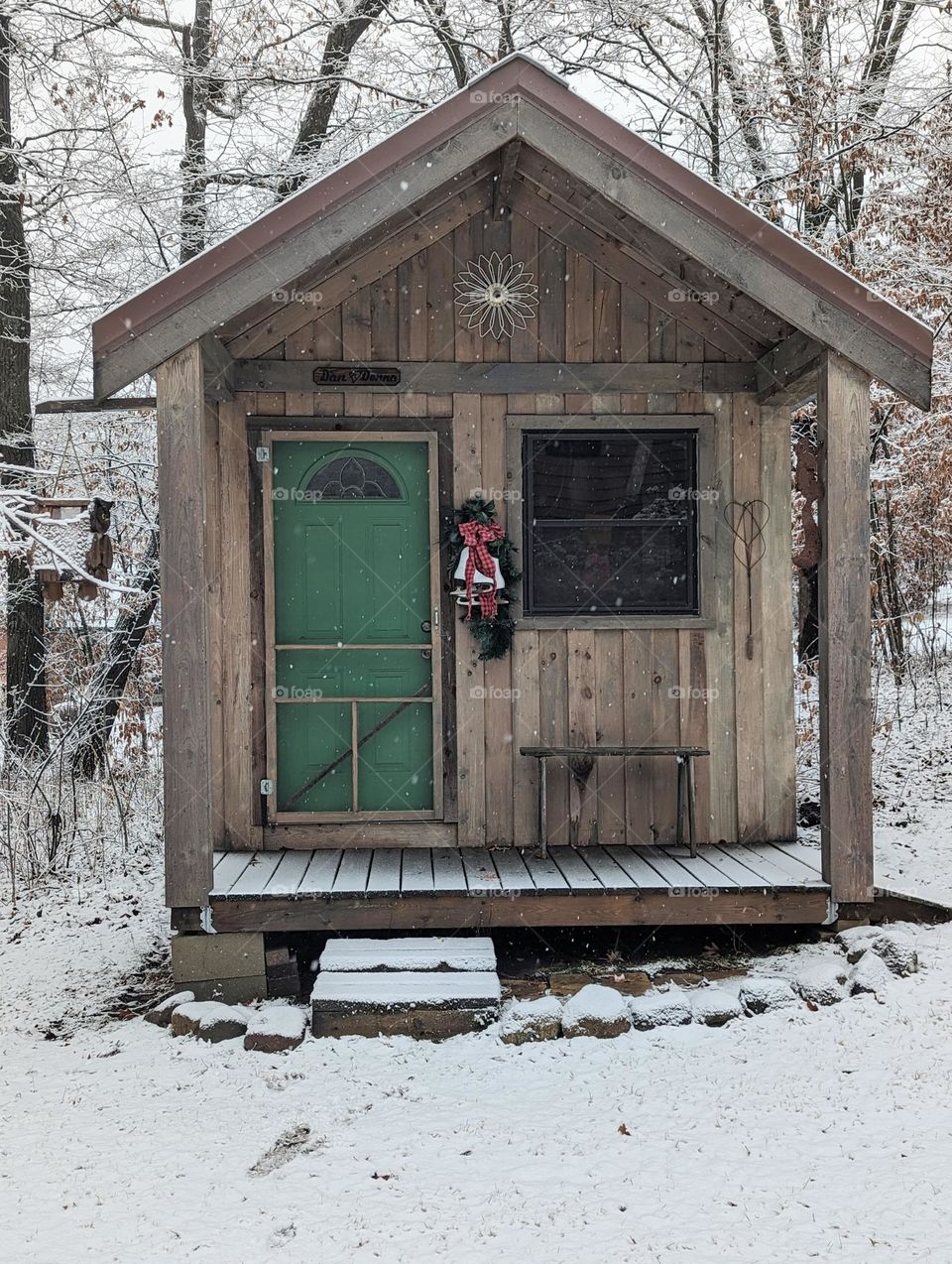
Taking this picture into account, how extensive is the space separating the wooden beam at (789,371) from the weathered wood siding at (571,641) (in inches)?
5.6

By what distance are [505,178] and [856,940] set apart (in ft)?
13.2

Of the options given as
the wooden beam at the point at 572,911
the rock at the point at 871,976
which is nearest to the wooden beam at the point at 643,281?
the wooden beam at the point at 572,911

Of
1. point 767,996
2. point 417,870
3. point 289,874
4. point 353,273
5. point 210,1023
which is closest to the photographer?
point 210,1023

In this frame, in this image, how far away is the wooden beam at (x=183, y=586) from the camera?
4.45m

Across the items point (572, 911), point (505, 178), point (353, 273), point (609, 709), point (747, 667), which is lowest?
point (572, 911)

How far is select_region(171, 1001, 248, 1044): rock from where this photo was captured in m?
4.29

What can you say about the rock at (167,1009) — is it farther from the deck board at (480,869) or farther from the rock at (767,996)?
the rock at (767,996)

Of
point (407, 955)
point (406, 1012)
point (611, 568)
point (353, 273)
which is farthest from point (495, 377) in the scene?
point (406, 1012)

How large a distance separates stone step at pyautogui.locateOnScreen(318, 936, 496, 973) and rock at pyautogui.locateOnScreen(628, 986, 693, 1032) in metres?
0.63

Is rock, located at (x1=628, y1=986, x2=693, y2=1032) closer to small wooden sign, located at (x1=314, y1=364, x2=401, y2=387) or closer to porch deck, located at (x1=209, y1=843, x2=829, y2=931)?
porch deck, located at (x1=209, y1=843, x2=829, y2=931)

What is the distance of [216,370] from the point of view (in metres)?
5.03

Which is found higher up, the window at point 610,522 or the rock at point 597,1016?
the window at point 610,522

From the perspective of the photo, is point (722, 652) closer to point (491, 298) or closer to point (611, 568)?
point (611, 568)

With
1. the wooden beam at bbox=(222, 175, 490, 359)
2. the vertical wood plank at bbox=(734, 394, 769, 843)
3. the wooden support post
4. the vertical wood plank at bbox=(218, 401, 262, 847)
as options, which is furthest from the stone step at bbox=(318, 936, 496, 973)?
the wooden beam at bbox=(222, 175, 490, 359)
